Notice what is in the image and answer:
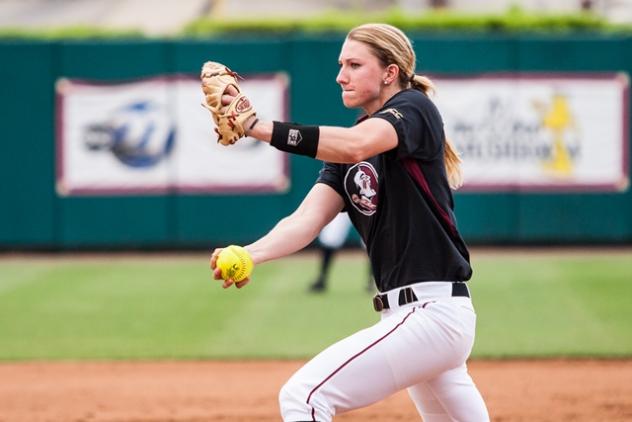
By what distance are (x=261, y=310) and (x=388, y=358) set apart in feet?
22.6

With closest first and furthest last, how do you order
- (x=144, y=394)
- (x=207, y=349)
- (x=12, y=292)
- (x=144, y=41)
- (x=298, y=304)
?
(x=144, y=394) < (x=207, y=349) < (x=298, y=304) < (x=12, y=292) < (x=144, y=41)

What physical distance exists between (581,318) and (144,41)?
24.0 ft

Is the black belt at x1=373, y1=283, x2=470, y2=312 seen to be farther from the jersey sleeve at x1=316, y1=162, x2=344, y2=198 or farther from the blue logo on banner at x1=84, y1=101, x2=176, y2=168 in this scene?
the blue logo on banner at x1=84, y1=101, x2=176, y2=168

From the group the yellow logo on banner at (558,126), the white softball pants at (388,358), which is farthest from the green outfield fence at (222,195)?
the white softball pants at (388,358)

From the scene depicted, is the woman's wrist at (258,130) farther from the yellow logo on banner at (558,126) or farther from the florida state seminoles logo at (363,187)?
the yellow logo on banner at (558,126)

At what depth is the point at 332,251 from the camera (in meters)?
11.9

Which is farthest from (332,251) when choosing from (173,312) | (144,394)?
(144,394)

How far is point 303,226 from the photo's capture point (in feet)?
15.2

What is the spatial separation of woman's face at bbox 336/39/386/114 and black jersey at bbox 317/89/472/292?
11 cm

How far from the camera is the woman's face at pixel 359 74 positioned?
444cm

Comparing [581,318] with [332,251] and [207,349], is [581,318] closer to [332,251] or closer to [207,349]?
[332,251]

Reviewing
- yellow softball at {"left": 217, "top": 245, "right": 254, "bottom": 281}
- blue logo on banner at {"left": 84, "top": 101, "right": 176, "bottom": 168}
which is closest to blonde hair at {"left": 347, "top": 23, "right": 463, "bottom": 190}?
yellow softball at {"left": 217, "top": 245, "right": 254, "bottom": 281}

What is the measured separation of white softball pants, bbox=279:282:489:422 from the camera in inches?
166

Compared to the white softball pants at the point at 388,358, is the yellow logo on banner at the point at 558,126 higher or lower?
higher
